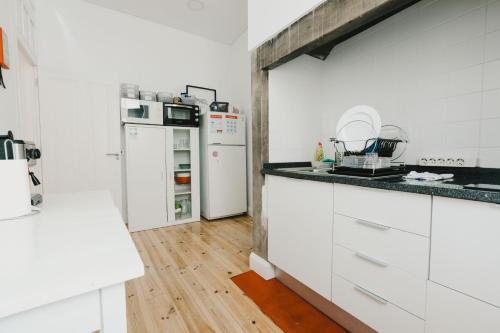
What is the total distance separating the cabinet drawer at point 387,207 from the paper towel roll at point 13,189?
54.3 inches

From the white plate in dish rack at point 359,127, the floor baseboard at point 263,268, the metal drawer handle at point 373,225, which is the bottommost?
the floor baseboard at point 263,268

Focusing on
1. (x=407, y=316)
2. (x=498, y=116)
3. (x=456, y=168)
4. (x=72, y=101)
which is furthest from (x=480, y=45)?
(x=72, y=101)

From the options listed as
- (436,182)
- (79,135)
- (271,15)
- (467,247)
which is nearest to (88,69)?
(79,135)

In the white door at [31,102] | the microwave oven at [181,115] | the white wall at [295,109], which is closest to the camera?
the white wall at [295,109]

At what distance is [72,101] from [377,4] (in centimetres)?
327

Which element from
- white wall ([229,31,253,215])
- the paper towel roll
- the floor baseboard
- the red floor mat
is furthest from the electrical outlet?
white wall ([229,31,253,215])

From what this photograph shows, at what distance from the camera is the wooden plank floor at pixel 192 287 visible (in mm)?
1361

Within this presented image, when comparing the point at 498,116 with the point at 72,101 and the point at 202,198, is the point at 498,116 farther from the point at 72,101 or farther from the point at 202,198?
the point at 72,101

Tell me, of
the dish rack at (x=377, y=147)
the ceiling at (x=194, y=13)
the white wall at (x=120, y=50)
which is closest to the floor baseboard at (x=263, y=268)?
the dish rack at (x=377, y=147)

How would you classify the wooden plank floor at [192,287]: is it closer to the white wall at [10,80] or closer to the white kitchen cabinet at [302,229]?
the white kitchen cabinet at [302,229]

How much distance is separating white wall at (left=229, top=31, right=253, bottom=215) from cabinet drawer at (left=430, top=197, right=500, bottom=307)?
274cm

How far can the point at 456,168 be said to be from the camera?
4.24ft

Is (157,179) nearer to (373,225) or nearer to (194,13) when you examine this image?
(194,13)

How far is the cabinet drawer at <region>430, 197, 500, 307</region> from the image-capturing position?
29.1 inches
